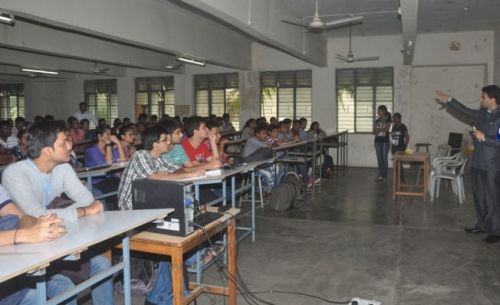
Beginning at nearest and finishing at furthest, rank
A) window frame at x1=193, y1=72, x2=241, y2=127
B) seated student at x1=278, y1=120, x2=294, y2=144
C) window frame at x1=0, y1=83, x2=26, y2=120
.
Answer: seated student at x1=278, y1=120, x2=294, y2=144
window frame at x1=193, y1=72, x2=241, y2=127
window frame at x1=0, y1=83, x2=26, y2=120

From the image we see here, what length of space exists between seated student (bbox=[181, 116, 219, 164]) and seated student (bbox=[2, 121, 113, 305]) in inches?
88.1

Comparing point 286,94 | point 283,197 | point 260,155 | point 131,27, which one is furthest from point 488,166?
point 286,94

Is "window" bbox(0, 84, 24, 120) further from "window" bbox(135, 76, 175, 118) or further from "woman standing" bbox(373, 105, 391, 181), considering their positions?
"woman standing" bbox(373, 105, 391, 181)

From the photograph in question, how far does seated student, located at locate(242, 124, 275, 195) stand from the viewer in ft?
21.8

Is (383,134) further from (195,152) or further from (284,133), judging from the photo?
(195,152)

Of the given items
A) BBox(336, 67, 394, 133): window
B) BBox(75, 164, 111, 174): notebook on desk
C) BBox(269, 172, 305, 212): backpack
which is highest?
BBox(336, 67, 394, 133): window

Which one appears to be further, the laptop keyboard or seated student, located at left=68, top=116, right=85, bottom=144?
seated student, located at left=68, top=116, right=85, bottom=144

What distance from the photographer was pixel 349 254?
184 inches

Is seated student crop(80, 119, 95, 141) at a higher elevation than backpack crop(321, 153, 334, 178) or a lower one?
higher

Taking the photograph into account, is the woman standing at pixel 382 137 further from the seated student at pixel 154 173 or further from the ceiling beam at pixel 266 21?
the seated student at pixel 154 173

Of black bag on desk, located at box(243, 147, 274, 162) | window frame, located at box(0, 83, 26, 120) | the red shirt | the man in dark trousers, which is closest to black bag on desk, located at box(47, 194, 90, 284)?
the red shirt

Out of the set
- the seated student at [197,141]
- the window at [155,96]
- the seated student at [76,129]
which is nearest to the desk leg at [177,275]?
the seated student at [197,141]

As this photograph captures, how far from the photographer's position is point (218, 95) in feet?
43.4

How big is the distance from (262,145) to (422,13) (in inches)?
175
